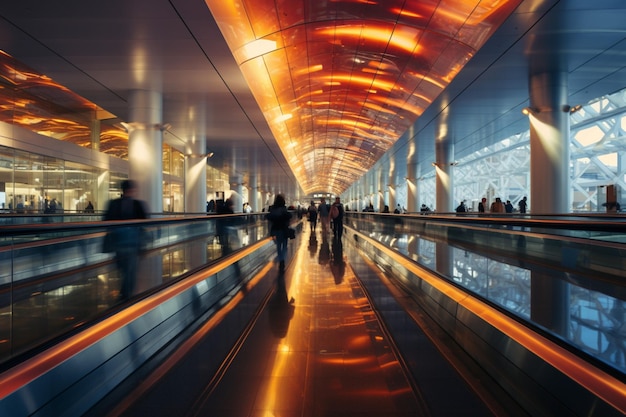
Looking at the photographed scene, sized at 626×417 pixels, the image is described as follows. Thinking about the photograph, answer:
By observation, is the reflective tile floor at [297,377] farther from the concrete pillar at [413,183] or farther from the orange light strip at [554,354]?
the concrete pillar at [413,183]

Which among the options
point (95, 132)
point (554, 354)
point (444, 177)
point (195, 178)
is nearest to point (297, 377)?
point (554, 354)

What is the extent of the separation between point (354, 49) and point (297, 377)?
16630mm

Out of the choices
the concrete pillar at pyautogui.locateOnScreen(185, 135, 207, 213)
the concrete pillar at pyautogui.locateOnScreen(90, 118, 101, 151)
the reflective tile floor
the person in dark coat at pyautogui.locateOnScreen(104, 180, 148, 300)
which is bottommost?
the reflective tile floor

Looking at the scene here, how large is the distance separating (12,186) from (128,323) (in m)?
18.2

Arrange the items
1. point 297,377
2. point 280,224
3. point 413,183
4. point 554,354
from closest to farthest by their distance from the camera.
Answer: point 554,354
point 297,377
point 280,224
point 413,183

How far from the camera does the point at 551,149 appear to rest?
1645 cm

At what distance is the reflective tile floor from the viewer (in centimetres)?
356

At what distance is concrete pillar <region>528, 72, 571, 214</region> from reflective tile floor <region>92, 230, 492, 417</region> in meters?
11.8

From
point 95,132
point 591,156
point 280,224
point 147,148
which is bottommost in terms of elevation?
point 280,224

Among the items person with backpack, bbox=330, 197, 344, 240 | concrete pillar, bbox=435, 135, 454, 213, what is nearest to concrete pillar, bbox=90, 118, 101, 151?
person with backpack, bbox=330, 197, 344, 240

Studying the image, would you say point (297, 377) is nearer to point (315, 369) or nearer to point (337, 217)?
point (315, 369)

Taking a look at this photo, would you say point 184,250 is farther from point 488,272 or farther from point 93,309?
point 488,272

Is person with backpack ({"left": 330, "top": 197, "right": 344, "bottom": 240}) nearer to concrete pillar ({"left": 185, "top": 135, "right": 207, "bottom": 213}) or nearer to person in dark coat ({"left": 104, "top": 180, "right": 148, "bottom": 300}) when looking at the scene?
concrete pillar ({"left": 185, "top": 135, "right": 207, "bottom": 213})

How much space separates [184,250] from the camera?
8.05 metres
